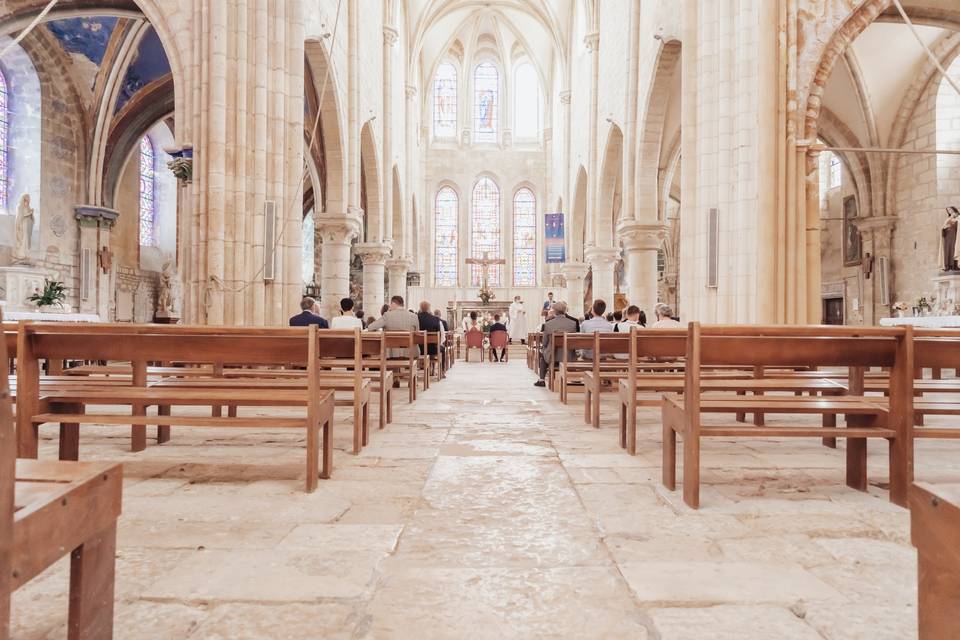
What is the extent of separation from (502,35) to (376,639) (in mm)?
30587

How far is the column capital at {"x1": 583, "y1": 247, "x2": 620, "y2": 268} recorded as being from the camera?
1788 cm

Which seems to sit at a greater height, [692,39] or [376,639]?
[692,39]

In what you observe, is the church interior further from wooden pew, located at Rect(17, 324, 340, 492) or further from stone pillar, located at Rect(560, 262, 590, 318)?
stone pillar, located at Rect(560, 262, 590, 318)

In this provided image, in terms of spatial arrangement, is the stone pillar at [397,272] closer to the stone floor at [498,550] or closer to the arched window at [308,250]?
the arched window at [308,250]

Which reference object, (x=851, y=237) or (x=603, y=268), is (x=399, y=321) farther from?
(x=851, y=237)

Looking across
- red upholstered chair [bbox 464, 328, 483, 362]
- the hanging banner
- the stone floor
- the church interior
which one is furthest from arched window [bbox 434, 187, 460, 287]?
the stone floor

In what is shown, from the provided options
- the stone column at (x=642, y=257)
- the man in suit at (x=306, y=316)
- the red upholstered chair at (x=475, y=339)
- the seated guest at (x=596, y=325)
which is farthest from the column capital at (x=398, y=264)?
the seated guest at (x=596, y=325)

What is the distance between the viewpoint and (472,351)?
16.7 metres

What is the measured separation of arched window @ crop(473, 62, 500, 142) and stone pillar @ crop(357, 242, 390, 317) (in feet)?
45.2

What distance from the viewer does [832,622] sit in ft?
5.92

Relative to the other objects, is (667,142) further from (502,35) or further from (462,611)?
(462,611)

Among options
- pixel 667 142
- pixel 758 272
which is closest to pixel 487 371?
pixel 758 272

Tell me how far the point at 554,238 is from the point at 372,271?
19.9 feet

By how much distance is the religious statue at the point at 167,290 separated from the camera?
2022cm
